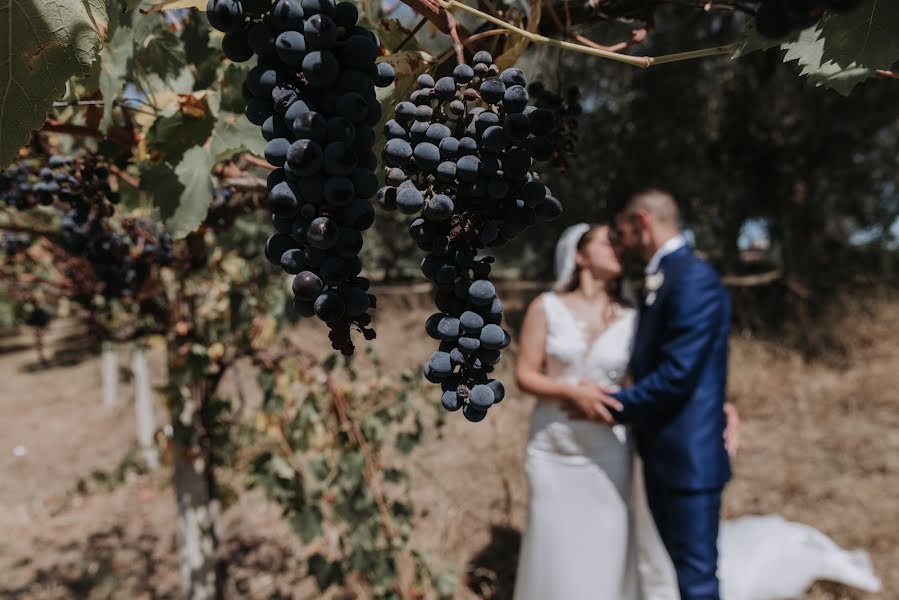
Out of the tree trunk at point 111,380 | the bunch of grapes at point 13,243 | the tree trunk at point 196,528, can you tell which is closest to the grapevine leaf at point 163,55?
the bunch of grapes at point 13,243

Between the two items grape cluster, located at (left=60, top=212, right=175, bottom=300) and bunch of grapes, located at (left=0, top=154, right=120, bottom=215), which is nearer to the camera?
bunch of grapes, located at (left=0, top=154, right=120, bottom=215)

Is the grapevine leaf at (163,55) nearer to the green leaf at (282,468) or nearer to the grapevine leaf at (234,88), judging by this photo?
the grapevine leaf at (234,88)

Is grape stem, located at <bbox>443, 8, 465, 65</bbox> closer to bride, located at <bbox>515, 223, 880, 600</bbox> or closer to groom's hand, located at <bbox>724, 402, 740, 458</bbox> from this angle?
bride, located at <bbox>515, 223, 880, 600</bbox>

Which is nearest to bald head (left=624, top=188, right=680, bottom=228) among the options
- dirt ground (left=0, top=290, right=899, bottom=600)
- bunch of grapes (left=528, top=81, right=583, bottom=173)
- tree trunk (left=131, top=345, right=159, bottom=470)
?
dirt ground (left=0, top=290, right=899, bottom=600)

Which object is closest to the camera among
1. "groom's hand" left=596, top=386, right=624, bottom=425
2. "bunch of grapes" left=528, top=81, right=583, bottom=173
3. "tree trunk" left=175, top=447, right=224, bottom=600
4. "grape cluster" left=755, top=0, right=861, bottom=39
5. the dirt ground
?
"grape cluster" left=755, top=0, right=861, bottom=39

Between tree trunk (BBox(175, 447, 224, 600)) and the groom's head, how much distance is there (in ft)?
7.49

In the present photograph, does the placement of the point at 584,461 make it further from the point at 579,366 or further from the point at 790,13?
the point at 790,13

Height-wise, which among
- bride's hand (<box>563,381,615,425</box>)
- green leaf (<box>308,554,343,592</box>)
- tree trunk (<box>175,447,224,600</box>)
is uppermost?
bride's hand (<box>563,381,615,425</box>)

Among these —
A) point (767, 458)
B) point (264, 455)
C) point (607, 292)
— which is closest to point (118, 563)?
point (264, 455)

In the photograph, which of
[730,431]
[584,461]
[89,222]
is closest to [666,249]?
[730,431]

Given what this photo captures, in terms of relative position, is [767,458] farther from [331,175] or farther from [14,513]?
[14,513]

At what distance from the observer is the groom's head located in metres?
2.86

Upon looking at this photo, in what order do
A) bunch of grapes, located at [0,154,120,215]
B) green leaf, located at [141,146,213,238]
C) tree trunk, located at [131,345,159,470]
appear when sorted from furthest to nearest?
tree trunk, located at [131,345,159,470]
bunch of grapes, located at [0,154,120,215]
green leaf, located at [141,146,213,238]

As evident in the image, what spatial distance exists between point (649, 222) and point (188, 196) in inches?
93.2
